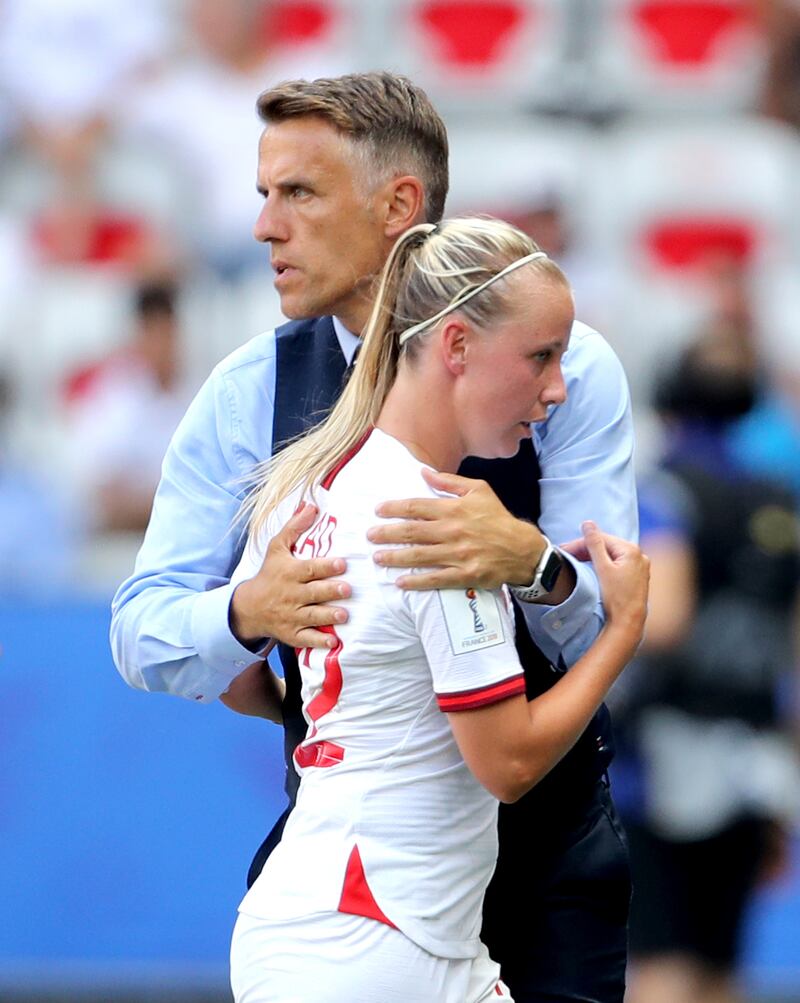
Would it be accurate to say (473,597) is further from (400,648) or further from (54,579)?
(54,579)

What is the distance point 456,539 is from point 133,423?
413 cm

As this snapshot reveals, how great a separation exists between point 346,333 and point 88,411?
12.6 feet

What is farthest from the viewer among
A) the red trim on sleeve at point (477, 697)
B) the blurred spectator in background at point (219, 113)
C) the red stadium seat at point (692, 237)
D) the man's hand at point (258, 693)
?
the red stadium seat at point (692, 237)

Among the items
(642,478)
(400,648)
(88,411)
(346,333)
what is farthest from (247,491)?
(88,411)

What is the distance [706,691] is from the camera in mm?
4523

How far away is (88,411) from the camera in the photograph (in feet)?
20.7

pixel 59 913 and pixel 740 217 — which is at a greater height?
pixel 740 217

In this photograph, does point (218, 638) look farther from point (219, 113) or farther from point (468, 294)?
point (219, 113)

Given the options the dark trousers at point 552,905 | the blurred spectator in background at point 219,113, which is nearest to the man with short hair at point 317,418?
the dark trousers at point 552,905

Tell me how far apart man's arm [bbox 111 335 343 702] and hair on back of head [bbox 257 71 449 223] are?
1.02 ft

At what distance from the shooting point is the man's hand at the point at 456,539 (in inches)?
82.1

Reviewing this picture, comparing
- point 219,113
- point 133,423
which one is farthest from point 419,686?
point 219,113

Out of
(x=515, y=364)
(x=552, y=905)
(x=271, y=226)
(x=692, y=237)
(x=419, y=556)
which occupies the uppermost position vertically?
(x=692, y=237)

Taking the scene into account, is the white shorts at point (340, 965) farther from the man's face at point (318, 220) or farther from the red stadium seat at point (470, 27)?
the red stadium seat at point (470, 27)
